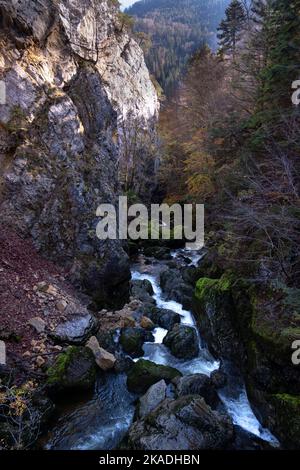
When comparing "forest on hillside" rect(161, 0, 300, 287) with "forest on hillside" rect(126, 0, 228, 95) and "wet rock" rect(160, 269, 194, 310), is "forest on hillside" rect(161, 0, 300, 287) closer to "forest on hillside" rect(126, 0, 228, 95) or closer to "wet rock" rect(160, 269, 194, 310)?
"wet rock" rect(160, 269, 194, 310)

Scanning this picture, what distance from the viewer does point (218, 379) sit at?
8.22 m

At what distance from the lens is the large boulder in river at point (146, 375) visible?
8.15m

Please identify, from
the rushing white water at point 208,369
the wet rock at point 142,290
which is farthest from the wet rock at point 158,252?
the rushing white water at point 208,369

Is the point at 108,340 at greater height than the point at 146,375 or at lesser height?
greater

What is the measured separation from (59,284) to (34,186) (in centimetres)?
374

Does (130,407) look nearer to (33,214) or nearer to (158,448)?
(158,448)

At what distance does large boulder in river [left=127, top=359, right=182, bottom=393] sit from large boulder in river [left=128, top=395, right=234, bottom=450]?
4.83 feet

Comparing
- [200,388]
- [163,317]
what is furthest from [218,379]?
[163,317]

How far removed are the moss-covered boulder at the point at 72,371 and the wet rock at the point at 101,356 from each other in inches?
18.2

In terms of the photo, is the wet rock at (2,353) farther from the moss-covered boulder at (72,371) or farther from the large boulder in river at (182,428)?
the large boulder in river at (182,428)

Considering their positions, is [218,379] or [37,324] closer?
[218,379]

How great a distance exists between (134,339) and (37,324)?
2.90 metres

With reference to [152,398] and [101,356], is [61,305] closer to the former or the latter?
[101,356]
